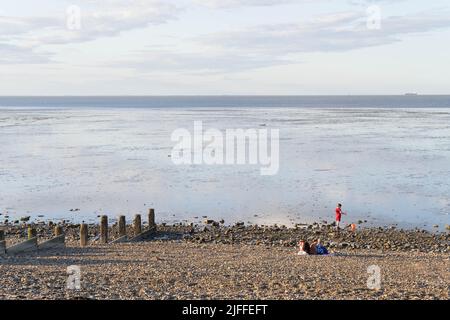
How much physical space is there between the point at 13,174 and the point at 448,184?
33084 mm

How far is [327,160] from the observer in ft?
181

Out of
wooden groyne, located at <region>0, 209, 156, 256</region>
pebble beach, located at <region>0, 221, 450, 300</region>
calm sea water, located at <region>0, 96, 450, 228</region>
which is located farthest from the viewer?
calm sea water, located at <region>0, 96, 450, 228</region>

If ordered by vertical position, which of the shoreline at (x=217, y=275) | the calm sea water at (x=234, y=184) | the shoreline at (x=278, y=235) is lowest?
the shoreline at (x=278, y=235)

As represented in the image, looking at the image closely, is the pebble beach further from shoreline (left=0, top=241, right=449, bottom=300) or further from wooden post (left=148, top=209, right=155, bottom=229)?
wooden post (left=148, top=209, right=155, bottom=229)

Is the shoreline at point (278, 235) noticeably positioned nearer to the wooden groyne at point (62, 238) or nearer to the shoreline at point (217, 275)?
the wooden groyne at point (62, 238)

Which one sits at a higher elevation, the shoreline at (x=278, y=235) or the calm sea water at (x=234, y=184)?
the calm sea water at (x=234, y=184)

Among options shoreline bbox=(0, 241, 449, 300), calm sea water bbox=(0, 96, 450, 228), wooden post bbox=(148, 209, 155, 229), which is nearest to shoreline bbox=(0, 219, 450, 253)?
wooden post bbox=(148, 209, 155, 229)

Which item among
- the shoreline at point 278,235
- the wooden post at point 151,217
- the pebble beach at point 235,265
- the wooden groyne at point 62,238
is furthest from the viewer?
the wooden post at point 151,217

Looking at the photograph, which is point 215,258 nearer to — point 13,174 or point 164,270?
point 164,270

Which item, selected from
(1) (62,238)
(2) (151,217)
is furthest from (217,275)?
(2) (151,217)

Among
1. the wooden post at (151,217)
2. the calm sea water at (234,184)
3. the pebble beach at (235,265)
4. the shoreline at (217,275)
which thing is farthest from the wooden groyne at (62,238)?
the calm sea water at (234,184)

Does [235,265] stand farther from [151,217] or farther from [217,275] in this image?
[151,217]

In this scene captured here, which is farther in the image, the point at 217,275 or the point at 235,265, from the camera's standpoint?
the point at 235,265
